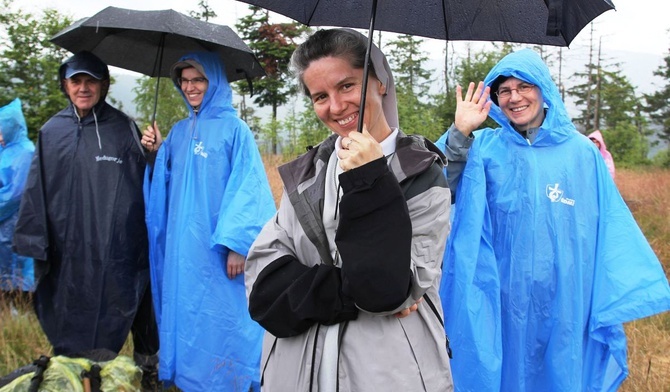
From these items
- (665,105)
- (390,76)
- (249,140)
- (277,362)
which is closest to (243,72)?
(249,140)

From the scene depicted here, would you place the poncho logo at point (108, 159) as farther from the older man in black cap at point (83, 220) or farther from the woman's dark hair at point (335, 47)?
the woman's dark hair at point (335, 47)

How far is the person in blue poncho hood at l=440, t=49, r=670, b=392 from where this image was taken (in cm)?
285

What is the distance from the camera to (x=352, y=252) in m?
1.49

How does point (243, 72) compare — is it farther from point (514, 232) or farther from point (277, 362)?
point (277, 362)

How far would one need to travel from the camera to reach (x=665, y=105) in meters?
38.8

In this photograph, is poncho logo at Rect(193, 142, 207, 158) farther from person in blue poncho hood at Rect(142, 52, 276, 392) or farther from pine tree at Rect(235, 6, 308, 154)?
pine tree at Rect(235, 6, 308, 154)

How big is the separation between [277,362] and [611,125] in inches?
1423

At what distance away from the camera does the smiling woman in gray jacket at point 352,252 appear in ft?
4.90

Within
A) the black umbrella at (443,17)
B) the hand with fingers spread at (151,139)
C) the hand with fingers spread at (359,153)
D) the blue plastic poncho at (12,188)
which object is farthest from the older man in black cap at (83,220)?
the hand with fingers spread at (359,153)

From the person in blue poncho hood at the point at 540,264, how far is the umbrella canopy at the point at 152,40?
5.30 ft

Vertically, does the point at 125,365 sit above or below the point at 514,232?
below

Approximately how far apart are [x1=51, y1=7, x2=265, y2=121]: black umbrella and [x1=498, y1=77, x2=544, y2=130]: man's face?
5.22ft

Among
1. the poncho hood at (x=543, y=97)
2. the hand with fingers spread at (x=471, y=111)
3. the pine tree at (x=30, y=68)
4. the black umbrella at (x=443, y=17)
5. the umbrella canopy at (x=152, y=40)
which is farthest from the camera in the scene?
the pine tree at (x=30, y=68)

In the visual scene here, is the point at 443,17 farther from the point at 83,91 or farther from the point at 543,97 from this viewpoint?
the point at 83,91
